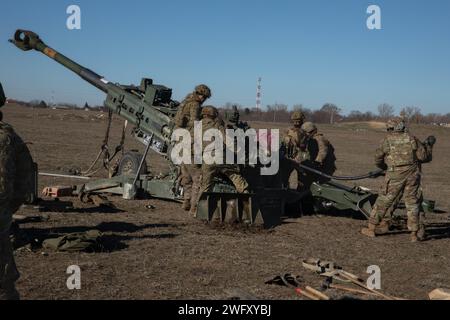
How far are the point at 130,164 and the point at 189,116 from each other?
2.46m

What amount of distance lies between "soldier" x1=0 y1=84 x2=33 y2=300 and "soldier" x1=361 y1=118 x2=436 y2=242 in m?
5.89

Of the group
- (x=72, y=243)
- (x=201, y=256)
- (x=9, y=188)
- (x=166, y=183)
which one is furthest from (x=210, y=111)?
(x=9, y=188)

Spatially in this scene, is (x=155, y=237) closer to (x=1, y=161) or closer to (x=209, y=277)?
(x=209, y=277)

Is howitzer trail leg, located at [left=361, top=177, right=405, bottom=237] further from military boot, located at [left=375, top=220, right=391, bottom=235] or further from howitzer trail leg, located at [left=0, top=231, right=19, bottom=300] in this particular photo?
howitzer trail leg, located at [left=0, top=231, right=19, bottom=300]

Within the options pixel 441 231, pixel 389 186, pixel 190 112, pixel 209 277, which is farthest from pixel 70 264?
pixel 441 231

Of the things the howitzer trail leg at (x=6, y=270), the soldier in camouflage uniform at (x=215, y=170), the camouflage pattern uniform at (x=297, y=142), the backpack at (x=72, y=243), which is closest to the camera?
the howitzer trail leg at (x=6, y=270)

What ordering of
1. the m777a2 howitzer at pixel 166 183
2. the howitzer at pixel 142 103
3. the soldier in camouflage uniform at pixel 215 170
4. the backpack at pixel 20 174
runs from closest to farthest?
the backpack at pixel 20 174 < the m777a2 howitzer at pixel 166 183 < the soldier in camouflage uniform at pixel 215 170 < the howitzer at pixel 142 103

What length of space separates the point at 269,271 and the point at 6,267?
3.21 meters

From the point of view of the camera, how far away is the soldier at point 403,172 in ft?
29.0

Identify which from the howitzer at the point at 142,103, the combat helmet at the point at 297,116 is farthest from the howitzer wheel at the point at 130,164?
the combat helmet at the point at 297,116

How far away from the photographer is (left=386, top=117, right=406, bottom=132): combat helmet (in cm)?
901

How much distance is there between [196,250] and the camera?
24.5 feet

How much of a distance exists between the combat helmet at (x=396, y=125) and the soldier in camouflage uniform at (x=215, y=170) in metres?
2.43

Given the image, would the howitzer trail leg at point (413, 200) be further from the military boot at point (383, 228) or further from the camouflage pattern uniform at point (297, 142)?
the camouflage pattern uniform at point (297, 142)
